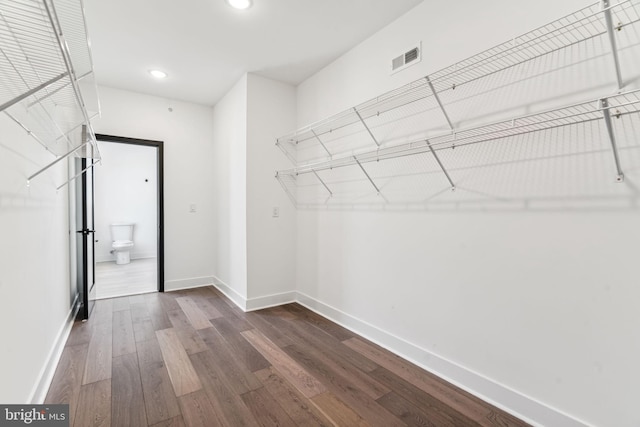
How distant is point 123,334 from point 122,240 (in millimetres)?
3922

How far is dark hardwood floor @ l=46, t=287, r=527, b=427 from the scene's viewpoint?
1.57m

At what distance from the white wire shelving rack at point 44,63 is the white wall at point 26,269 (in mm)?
113

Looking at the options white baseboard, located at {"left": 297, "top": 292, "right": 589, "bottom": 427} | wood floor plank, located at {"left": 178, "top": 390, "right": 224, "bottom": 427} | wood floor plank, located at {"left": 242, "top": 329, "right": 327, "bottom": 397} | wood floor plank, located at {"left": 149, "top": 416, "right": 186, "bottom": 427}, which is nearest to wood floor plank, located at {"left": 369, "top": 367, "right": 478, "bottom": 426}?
white baseboard, located at {"left": 297, "top": 292, "right": 589, "bottom": 427}

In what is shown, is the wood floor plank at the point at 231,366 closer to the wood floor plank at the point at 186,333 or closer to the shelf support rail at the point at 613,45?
the wood floor plank at the point at 186,333

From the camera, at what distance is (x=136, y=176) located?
605cm

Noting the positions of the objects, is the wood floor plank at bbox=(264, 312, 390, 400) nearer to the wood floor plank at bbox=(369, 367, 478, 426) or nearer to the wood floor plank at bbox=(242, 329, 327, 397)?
the wood floor plank at bbox=(369, 367, 478, 426)

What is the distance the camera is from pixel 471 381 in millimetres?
1766

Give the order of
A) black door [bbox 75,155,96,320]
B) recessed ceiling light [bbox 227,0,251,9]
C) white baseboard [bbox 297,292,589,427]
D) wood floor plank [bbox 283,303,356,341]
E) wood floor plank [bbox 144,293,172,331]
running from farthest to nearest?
black door [bbox 75,155,96,320]
wood floor plank [bbox 144,293,172,331]
wood floor plank [bbox 283,303,356,341]
recessed ceiling light [bbox 227,0,251,9]
white baseboard [bbox 297,292,589,427]

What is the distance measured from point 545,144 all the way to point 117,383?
9.00 ft

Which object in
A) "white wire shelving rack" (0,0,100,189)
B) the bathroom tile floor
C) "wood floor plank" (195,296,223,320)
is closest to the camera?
"white wire shelving rack" (0,0,100,189)

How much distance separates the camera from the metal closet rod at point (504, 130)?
1.19 meters

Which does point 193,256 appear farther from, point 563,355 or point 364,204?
point 563,355

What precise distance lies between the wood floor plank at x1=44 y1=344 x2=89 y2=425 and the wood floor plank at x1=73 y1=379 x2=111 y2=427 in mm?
29

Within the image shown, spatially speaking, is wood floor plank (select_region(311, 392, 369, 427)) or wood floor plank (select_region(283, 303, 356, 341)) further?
wood floor plank (select_region(283, 303, 356, 341))
